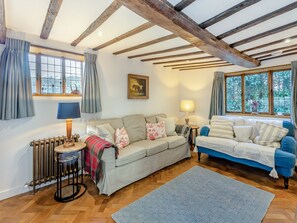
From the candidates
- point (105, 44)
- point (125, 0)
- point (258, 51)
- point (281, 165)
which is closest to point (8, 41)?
point (105, 44)

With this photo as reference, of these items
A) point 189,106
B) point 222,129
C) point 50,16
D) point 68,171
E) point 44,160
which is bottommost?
point 68,171

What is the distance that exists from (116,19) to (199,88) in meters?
3.35

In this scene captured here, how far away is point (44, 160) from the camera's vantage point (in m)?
2.47

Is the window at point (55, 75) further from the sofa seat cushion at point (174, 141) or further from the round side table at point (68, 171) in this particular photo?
the sofa seat cushion at point (174, 141)

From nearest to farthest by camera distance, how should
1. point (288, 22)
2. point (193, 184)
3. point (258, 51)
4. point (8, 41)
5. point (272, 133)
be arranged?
point (288, 22), point (8, 41), point (193, 184), point (272, 133), point (258, 51)

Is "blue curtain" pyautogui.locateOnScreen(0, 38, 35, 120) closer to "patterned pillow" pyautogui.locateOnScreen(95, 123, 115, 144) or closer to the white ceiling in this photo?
the white ceiling

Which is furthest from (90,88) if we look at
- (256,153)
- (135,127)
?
(256,153)

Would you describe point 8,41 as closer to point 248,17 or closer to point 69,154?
point 69,154

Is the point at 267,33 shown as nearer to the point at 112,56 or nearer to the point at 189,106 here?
the point at 189,106

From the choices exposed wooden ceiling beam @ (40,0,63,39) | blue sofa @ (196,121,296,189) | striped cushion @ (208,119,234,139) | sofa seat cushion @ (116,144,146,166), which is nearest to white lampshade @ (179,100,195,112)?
striped cushion @ (208,119,234,139)

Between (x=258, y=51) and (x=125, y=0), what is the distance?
9.00 feet

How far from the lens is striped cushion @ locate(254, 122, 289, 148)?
275cm

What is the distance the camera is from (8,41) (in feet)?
7.09

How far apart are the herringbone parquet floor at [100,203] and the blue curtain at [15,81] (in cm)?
116
